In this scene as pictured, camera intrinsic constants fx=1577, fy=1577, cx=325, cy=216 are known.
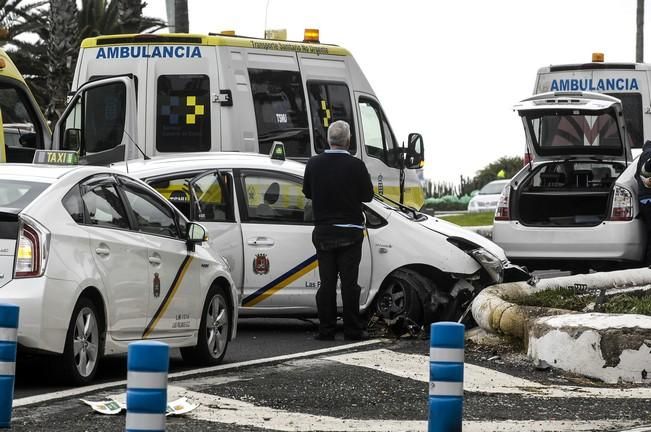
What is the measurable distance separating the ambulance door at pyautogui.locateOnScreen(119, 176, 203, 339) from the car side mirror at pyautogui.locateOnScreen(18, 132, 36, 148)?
24.4ft

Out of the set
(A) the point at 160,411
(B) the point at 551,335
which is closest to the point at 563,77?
(B) the point at 551,335

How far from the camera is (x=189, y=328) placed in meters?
11.2

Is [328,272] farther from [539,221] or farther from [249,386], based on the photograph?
[539,221]

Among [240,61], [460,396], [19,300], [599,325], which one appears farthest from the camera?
[240,61]

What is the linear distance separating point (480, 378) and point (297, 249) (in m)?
3.60

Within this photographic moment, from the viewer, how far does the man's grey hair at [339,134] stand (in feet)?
44.2

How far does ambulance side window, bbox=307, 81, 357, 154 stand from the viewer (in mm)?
17922

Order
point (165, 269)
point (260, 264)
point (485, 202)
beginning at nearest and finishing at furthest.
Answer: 1. point (165, 269)
2. point (260, 264)
3. point (485, 202)

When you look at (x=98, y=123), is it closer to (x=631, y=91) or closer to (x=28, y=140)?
(x=28, y=140)

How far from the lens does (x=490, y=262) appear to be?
14.0 metres

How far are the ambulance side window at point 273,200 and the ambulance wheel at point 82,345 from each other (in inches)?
162

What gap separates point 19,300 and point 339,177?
14.9 feet

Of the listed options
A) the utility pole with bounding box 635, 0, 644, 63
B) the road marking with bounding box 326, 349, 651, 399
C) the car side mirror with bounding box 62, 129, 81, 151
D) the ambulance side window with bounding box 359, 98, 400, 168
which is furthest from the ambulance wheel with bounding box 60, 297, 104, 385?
the utility pole with bounding box 635, 0, 644, 63

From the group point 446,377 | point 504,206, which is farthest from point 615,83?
point 446,377
